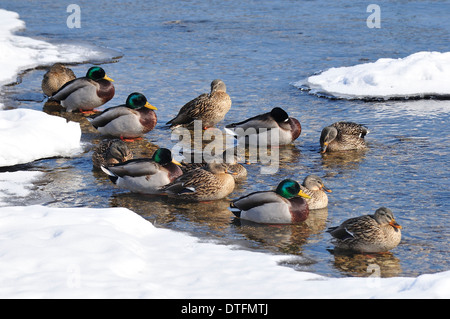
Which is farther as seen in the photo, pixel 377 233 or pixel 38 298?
pixel 377 233

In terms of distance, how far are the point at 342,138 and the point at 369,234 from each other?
3.53 meters

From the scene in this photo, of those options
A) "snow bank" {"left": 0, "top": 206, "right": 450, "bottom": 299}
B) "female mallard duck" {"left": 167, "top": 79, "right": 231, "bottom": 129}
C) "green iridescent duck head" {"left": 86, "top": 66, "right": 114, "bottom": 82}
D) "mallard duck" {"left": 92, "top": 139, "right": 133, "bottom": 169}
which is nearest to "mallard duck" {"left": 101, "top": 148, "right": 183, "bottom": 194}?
"mallard duck" {"left": 92, "top": 139, "right": 133, "bottom": 169}

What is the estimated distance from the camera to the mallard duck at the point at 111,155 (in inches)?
386

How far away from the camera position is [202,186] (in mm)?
8797

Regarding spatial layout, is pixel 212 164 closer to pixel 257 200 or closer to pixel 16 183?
pixel 257 200

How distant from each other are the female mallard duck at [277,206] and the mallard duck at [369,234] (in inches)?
26.8

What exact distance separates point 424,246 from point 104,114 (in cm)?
581

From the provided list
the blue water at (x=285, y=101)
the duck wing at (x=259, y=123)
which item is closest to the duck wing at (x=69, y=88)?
the blue water at (x=285, y=101)

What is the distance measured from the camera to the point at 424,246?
292 inches

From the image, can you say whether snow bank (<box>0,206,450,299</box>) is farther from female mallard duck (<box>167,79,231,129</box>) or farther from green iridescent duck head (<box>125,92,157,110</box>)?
female mallard duck (<box>167,79,231,129</box>)

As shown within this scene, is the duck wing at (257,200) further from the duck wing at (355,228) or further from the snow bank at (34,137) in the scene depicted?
the snow bank at (34,137)

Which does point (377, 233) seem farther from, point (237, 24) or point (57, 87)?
point (237, 24)

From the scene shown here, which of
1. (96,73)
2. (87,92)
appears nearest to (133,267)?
(87,92)
